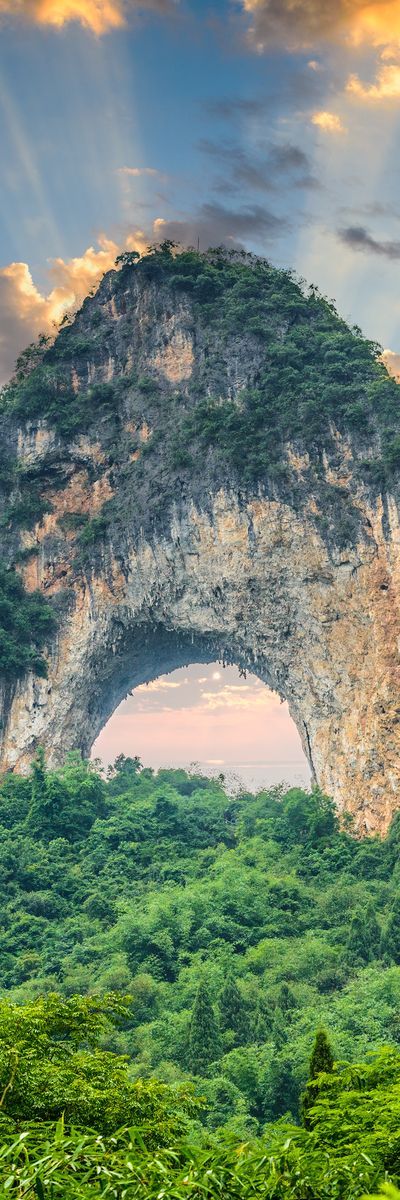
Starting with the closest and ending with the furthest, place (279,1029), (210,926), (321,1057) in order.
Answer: (321,1057) → (279,1029) → (210,926)

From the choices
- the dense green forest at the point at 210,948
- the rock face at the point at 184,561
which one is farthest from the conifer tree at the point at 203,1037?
the rock face at the point at 184,561

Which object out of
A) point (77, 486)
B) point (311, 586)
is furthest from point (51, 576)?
point (311, 586)

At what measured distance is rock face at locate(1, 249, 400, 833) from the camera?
26.1 m

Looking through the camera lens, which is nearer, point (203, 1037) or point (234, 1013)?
point (203, 1037)

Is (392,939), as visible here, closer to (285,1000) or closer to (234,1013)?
(285,1000)

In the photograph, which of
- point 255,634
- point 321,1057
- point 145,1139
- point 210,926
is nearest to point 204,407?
point 255,634

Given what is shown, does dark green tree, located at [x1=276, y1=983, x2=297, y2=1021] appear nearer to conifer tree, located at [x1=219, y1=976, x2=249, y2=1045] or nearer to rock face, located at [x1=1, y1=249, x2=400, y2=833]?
conifer tree, located at [x1=219, y1=976, x2=249, y2=1045]

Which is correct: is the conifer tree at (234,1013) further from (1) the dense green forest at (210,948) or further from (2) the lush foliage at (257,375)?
(2) the lush foliage at (257,375)

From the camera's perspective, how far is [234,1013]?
1598 centimetres

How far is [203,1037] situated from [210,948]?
191 inches

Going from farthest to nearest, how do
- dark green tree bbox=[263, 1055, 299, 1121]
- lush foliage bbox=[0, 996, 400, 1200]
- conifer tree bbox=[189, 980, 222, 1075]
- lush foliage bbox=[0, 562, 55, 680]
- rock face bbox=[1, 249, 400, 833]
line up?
lush foliage bbox=[0, 562, 55, 680] < rock face bbox=[1, 249, 400, 833] < conifer tree bbox=[189, 980, 222, 1075] < dark green tree bbox=[263, 1055, 299, 1121] < lush foliage bbox=[0, 996, 400, 1200]

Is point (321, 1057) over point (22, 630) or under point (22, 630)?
under

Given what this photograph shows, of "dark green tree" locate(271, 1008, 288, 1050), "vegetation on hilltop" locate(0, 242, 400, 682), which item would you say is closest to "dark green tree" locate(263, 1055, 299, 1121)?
"dark green tree" locate(271, 1008, 288, 1050)

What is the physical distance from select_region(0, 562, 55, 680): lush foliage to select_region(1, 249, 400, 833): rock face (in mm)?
342
